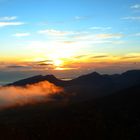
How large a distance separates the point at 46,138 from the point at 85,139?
23662 millimetres

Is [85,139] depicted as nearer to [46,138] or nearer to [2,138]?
[46,138]

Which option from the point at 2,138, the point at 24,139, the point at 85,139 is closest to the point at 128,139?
the point at 85,139

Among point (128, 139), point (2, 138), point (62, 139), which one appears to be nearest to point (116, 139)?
point (128, 139)

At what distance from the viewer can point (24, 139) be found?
193 meters

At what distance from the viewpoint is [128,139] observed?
199000 mm

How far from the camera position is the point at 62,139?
19862 centimetres

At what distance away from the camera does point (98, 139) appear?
19925cm

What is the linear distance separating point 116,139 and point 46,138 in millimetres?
42497

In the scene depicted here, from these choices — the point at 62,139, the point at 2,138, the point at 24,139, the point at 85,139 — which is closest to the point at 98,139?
the point at 85,139

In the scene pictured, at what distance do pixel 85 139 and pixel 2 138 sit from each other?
50.1 meters

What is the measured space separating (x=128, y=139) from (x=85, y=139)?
26102mm

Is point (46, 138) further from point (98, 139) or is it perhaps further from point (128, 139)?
point (128, 139)

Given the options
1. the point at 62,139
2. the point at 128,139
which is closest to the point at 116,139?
→ the point at 128,139

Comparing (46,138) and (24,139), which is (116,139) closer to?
(46,138)
